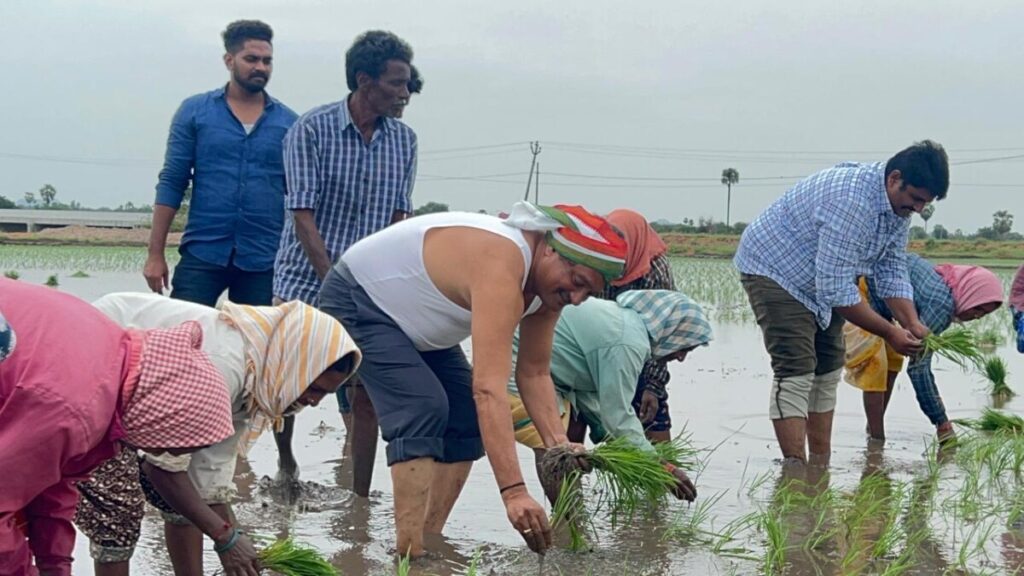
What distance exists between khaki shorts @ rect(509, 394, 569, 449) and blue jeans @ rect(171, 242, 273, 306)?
1.46 metres

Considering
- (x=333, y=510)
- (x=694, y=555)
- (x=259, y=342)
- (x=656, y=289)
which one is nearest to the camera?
(x=259, y=342)

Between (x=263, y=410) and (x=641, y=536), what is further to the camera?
(x=641, y=536)

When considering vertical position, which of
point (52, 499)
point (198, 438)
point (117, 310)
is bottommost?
point (52, 499)

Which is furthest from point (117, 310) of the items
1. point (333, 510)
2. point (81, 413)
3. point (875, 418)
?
point (875, 418)

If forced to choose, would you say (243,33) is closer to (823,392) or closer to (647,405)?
(647,405)

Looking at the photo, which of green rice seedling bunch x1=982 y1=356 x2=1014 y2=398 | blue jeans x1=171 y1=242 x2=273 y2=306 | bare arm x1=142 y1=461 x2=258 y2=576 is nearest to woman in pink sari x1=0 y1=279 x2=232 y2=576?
bare arm x1=142 y1=461 x2=258 y2=576

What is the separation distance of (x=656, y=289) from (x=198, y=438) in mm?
2898

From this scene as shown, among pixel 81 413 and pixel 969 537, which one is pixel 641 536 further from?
pixel 81 413

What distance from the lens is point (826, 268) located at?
5516 millimetres

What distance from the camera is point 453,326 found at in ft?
12.9

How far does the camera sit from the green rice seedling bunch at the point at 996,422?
627 cm

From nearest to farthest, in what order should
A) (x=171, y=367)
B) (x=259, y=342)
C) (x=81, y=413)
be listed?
1. (x=81, y=413)
2. (x=171, y=367)
3. (x=259, y=342)

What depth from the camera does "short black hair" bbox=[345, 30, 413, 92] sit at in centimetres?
496

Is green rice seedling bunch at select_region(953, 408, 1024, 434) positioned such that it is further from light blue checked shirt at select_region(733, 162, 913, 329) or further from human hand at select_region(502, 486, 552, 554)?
human hand at select_region(502, 486, 552, 554)
